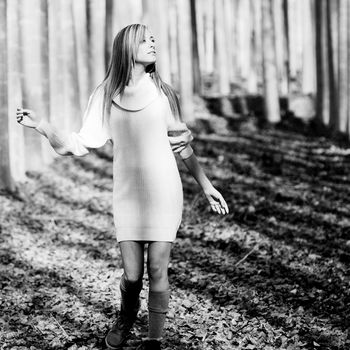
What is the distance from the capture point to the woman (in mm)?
3369

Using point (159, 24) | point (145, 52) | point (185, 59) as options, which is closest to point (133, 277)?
point (145, 52)

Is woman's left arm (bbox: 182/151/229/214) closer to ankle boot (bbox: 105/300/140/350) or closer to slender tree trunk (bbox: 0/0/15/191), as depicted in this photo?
ankle boot (bbox: 105/300/140/350)

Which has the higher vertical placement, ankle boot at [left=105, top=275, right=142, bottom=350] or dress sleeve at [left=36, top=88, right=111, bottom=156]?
dress sleeve at [left=36, top=88, right=111, bottom=156]

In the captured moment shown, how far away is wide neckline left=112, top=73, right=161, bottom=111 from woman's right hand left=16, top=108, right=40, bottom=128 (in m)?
0.46

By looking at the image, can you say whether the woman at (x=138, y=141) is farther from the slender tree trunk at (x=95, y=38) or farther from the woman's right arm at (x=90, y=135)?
the slender tree trunk at (x=95, y=38)

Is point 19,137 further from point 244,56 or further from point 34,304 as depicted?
point 244,56

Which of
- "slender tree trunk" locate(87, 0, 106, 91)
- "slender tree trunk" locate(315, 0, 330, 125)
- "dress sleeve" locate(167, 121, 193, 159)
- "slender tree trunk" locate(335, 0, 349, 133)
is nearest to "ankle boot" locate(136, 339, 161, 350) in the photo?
"dress sleeve" locate(167, 121, 193, 159)

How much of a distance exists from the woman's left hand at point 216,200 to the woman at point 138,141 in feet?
0.85

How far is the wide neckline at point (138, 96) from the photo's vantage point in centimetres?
337

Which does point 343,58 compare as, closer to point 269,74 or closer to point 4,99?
point 269,74

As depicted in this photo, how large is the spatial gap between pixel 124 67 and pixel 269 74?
1382cm

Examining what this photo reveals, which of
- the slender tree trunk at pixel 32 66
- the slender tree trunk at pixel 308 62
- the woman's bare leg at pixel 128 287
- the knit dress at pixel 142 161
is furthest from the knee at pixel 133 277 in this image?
the slender tree trunk at pixel 308 62

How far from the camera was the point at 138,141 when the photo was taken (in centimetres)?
340

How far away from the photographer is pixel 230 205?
8.29 metres
